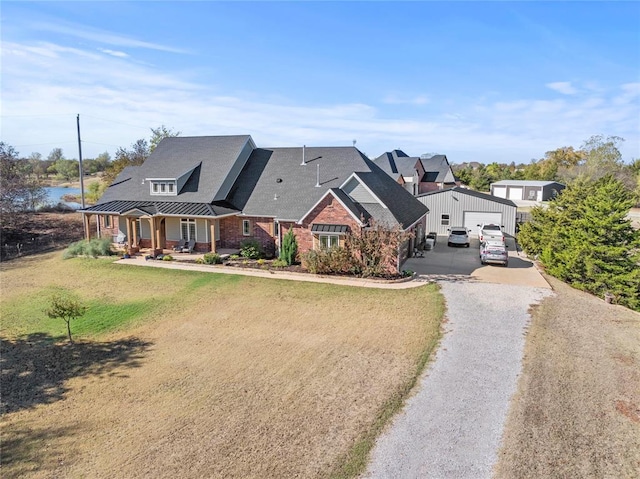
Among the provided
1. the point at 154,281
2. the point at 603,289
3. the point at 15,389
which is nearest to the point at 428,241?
the point at 603,289

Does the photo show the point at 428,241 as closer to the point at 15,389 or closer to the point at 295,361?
the point at 295,361

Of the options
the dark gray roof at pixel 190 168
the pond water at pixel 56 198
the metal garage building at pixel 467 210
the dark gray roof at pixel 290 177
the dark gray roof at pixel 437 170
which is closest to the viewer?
the dark gray roof at pixel 290 177

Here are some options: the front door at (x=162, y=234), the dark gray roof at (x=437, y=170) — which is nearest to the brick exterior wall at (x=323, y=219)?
the front door at (x=162, y=234)

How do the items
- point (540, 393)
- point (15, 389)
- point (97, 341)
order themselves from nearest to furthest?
1. point (540, 393)
2. point (15, 389)
3. point (97, 341)

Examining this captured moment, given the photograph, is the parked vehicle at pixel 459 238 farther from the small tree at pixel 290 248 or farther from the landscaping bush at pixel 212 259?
the landscaping bush at pixel 212 259

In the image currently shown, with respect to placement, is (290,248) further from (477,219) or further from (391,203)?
(477,219)

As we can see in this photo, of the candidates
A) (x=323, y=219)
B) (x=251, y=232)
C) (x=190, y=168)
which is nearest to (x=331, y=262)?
(x=323, y=219)
